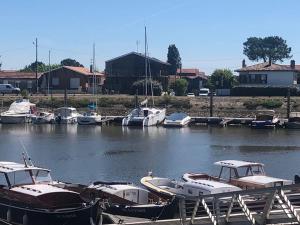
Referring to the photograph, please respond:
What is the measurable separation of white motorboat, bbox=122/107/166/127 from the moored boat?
195 ft

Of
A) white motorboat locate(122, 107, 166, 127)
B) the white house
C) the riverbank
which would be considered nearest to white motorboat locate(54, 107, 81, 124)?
the riverbank

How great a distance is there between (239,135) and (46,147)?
2319cm

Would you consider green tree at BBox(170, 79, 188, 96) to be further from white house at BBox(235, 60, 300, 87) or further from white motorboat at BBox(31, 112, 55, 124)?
white motorboat at BBox(31, 112, 55, 124)

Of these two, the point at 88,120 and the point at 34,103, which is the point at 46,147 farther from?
the point at 34,103

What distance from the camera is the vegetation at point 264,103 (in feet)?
299

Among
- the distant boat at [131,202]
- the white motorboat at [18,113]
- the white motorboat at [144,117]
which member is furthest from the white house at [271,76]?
the distant boat at [131,202]

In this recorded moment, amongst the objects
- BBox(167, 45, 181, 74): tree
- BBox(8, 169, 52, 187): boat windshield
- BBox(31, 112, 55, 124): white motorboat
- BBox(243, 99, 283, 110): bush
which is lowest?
BBox(31, 112, 55, 124): white motorboat

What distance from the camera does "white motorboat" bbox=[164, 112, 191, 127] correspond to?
275 ft

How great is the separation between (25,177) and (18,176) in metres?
0.26

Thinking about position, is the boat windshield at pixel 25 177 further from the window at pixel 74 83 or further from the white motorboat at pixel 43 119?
the window at pixel 74 83

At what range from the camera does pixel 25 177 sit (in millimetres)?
Answer: 24719

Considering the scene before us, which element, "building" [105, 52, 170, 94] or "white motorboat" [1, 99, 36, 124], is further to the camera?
"building" [105, 52, 170, 94]

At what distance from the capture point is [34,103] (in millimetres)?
102375

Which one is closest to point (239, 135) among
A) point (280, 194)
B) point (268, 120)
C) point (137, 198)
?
point (268, 120)
